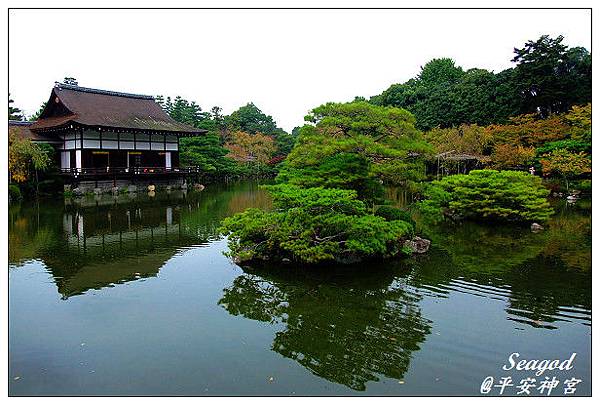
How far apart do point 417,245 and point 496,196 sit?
3.23 meters

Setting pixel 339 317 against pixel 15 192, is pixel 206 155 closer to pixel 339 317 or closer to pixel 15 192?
pixel 15 192

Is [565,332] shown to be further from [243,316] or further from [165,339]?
[165,339]

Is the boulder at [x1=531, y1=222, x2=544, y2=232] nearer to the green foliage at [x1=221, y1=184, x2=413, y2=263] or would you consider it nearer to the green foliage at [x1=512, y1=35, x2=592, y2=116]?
the green foliage at [x1=221, y1=184, x2=413, y2=263]

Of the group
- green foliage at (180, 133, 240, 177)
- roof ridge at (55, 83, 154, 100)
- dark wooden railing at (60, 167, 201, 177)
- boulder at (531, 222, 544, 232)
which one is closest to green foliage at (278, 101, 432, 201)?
boulder at (531, 222, 544, 232)

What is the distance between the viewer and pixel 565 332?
15.6 ft

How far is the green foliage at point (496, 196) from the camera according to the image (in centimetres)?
1033

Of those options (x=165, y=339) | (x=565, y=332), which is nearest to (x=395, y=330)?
(x=565, y=332)

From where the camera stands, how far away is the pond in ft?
13.2

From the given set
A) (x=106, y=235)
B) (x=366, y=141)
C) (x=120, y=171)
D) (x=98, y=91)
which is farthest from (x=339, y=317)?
(x=98, y=91)

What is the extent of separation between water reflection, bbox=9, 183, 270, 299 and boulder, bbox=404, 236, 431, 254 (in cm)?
429

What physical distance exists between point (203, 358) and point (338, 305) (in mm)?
2041

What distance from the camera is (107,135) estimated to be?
824 inches

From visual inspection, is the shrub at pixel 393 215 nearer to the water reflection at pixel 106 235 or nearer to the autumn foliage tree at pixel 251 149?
the water reflection at pixel 106 235

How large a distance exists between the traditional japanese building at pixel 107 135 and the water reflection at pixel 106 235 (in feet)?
10.1
